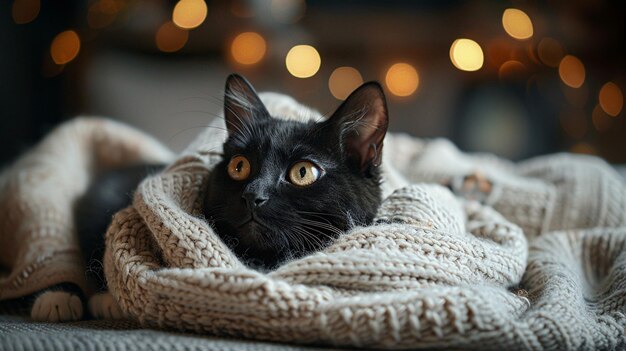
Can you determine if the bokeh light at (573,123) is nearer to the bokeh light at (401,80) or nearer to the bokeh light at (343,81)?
the bokeh light at (401,80)

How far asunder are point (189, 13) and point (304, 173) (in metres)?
1.93

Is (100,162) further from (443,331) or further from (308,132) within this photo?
(443,331)

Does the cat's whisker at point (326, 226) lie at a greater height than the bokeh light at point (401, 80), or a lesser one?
lesser

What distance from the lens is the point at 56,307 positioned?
105 centimetres

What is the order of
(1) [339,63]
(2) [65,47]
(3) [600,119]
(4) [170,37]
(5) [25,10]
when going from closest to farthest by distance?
(5) [25,10] < (2) [65,47] < (4) [170,37] < (3) [600,119] < (1) [339,63]

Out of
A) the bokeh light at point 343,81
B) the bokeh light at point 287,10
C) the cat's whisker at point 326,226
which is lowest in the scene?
the cat's whisker at point 326,226

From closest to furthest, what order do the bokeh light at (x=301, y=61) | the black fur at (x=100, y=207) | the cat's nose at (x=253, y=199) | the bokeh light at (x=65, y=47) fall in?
the cat's nose at (x=253, y=199) → the black fur at (x=100, y=207) → the bokeh light at (x=65, y=47) → the bokeh light at (x=301, y=61)

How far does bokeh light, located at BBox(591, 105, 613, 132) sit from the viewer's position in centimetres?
281

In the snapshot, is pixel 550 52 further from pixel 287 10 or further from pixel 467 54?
pixel 287 10

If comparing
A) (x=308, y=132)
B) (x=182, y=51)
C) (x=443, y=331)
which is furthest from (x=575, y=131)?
(x=443, y=331)

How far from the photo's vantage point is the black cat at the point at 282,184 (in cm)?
94

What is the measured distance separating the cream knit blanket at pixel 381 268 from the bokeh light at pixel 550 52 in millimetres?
1489

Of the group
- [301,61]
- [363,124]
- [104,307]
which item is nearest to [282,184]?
[363,124]

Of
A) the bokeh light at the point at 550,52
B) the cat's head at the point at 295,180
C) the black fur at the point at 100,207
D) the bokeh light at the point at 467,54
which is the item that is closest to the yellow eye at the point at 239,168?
the cat's head at the point at 295,180
